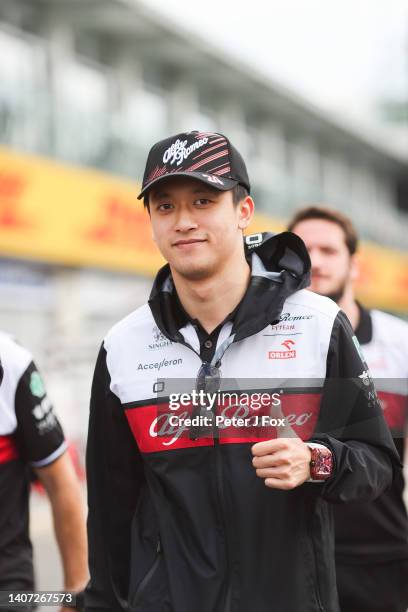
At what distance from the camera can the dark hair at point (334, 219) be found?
4680 mm

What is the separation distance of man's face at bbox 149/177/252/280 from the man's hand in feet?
2.11

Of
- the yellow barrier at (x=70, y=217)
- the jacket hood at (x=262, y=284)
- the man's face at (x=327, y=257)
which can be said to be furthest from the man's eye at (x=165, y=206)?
the yellow barrier at (x=70, y=217)

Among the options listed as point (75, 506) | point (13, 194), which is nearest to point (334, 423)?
point (75, 506)

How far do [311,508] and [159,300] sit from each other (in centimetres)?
79

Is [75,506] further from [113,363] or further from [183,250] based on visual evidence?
[183,250]

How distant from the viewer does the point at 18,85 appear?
50.6ft

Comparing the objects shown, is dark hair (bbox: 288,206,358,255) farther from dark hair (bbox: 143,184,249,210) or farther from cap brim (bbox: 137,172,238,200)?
cap brim (bbox: 137,172,238,200)

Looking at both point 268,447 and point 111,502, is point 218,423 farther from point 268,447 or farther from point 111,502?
point 111,502

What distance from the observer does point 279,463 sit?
2449mm

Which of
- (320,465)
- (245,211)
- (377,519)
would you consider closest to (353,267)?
(377,519)

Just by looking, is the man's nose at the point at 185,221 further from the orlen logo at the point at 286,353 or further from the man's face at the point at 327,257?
the man's face at the point at 327,257

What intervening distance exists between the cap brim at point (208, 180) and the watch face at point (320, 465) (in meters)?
0.79

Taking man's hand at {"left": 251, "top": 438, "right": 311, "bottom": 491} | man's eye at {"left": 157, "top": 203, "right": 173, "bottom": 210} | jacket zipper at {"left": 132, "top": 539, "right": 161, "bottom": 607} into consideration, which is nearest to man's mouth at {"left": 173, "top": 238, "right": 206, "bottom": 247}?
man's eye at {"left": 157, "top": 203, "right": 173, "bottom": 210}

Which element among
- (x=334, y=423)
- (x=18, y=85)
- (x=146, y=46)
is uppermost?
(x=146, y=46)
